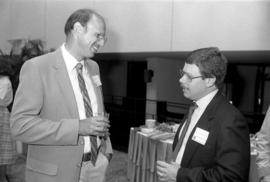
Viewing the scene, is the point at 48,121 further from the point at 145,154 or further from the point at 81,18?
the point at 145,154

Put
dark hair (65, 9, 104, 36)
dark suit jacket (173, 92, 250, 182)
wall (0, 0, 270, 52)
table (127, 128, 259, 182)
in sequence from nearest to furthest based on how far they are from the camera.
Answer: dark suit jacket (173, 92, 250, 182)
dark hair (65, 9, 104, 36)
table (127, 128, 259, 182)
wall (0, 0, 270, 52)

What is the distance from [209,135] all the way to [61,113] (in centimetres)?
76

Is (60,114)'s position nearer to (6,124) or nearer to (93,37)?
(93,37)

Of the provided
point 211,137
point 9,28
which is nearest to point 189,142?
point 211,137

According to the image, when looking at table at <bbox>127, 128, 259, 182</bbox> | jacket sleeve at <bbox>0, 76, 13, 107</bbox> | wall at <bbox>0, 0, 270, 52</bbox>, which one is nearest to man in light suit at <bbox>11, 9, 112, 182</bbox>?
table at <bbox>127, 128, 259, 182</bbox>

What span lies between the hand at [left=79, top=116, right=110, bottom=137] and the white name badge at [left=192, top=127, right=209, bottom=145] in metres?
0.45

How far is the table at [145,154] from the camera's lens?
3.40 metres

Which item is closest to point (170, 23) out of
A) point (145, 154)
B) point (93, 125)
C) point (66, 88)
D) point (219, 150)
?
point (145, 154)

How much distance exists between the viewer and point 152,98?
6.96m

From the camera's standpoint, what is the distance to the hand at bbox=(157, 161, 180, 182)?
147cm

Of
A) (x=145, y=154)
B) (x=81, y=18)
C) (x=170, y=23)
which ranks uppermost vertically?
(x=170, y=23)

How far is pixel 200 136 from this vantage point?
143cm

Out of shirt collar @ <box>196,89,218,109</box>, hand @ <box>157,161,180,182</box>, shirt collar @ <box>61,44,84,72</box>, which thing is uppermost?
shirt collar @ <box>61,44,84,72</box>

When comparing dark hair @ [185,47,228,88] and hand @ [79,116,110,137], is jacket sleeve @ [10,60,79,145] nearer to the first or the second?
hand @ [79,116,110,137]
